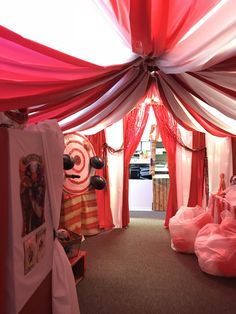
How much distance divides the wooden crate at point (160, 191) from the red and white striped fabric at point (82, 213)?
1.64 meters

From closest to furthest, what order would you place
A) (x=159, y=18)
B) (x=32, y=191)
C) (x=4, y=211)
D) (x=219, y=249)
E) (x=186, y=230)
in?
(x=159, y=18), (x=4, y=211), (x=32, y=191), (x=219, y=249), (x=186, y=230)

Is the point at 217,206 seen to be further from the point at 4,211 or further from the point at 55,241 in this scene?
the point at 4,211

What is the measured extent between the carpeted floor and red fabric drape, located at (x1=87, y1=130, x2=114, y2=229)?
1.98 feet

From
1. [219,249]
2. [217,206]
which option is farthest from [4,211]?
[217,206]

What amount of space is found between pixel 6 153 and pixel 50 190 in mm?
541

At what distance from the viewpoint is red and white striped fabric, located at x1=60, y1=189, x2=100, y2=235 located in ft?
12.4

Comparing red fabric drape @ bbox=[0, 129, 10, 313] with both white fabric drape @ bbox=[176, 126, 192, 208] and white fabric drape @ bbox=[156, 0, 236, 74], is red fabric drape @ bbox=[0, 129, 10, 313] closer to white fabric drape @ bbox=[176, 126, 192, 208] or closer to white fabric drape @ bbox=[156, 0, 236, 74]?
white fabric drape @ bbox=[156, 0, 236, 74]

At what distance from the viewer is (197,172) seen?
4.34m

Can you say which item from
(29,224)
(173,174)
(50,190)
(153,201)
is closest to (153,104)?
(173,174)

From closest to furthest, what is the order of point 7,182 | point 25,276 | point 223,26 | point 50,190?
point 223,26, point 7,182, point 25,276, point 50,190

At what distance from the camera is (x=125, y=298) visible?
2379mm

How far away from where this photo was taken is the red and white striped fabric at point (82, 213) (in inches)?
149

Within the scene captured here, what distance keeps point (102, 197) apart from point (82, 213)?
46 centimetres

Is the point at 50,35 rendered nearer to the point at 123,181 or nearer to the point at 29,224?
the point at 29,224
